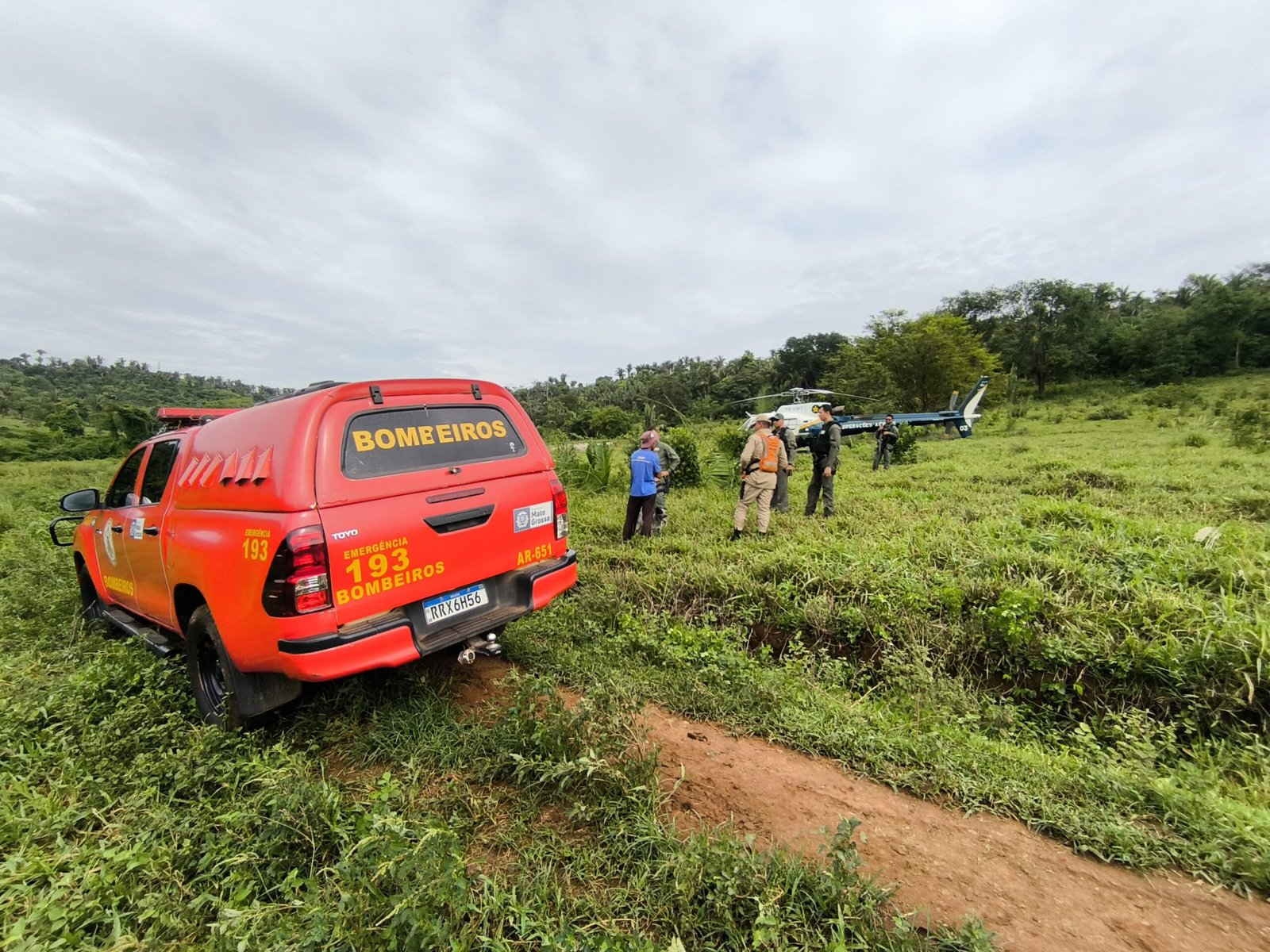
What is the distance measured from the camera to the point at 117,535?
4.00m

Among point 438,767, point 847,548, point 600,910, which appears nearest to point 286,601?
point 438,767

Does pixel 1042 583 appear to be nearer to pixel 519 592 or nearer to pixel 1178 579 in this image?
pixel 1178 579

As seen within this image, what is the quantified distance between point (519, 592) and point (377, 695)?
42.4 inches

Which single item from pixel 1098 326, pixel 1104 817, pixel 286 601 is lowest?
pixel 1104 817

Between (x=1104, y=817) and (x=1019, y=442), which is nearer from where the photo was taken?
(x=1104, y=817)

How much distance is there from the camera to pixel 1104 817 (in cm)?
235

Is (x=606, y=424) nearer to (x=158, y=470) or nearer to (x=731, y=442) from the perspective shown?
(x=731, y=442)

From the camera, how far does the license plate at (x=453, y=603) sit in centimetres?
289

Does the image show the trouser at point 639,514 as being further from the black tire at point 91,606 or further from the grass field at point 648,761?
the black tire at point 91,606

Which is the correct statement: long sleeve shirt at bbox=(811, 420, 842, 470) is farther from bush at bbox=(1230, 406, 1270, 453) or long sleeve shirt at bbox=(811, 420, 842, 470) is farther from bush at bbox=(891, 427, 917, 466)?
bush at bbox=(1230, 406, 1270, 453)

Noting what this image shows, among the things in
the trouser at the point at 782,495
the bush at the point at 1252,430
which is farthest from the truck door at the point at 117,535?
the bush at the point at 1252,430

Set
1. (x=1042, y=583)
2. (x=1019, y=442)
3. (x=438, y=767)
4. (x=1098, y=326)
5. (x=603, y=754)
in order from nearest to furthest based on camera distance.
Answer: (x=603, y=754), (x=438, y=767), (x=1042, y=583), (x=1019, y=442), (x=1098, y=326)

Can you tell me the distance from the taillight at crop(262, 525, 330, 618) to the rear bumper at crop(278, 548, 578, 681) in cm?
15

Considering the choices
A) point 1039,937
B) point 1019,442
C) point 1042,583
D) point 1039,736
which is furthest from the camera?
point 1019,442
